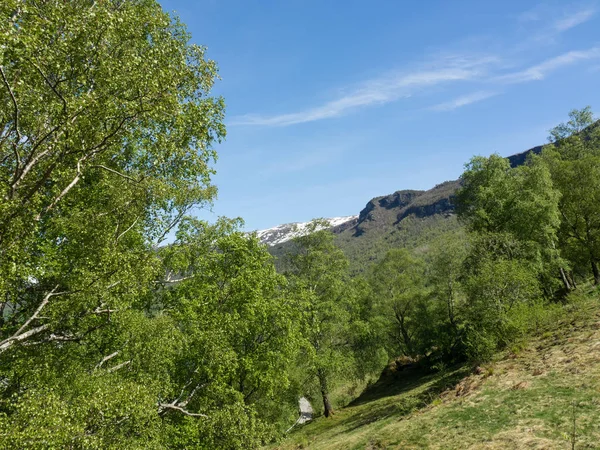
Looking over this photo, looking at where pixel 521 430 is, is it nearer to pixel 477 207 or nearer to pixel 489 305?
pixel 489 305

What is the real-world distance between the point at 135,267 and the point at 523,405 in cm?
1796

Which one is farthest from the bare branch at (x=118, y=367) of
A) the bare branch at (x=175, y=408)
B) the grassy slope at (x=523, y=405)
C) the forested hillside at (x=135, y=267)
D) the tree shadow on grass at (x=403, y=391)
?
the tree shadow on grass at (x=403, y=391)

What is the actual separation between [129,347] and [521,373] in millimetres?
21226

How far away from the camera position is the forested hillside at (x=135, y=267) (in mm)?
10844

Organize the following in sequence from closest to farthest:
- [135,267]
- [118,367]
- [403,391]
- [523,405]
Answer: [135,267], [118,367], [523,405], [403,391]

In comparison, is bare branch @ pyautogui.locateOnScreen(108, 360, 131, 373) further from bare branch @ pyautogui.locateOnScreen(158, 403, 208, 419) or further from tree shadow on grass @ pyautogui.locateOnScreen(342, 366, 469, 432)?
tree shadow on grass @ pyautogui.locateOnScreen(342, 366, 469, 432)

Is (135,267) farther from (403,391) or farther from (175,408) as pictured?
(403,391)

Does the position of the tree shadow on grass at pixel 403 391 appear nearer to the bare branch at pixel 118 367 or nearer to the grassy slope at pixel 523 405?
the grassy slope at pixel 523 405

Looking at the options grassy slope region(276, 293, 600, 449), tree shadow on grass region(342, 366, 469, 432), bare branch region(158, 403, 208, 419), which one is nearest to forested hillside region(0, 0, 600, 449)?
bare branch region(158, 403, 208, 419)

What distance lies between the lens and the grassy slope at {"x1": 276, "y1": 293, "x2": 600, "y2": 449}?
14.2m

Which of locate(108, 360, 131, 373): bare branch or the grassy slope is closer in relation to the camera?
the grassy slope

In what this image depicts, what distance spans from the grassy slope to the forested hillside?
237cm

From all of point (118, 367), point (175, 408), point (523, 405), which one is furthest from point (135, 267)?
point (523, 405)

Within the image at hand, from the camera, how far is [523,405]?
1711 cm
